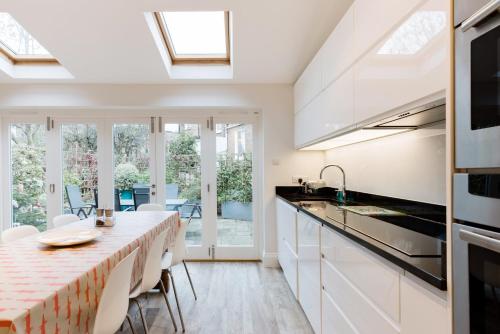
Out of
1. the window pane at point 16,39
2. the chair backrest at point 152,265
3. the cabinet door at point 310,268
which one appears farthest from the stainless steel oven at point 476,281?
the window pane at point 16,39

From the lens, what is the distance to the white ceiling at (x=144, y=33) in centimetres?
237

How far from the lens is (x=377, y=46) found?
1490 mm

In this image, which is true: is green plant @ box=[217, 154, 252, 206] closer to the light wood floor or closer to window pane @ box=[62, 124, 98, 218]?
the light wood floor

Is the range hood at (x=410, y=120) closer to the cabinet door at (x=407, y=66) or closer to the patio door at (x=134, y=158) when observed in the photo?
the cabinet door at (x=407, y=66)

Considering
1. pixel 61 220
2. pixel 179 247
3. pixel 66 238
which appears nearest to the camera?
pixel 66 238

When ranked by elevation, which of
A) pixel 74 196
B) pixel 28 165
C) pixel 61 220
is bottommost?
pixel 61 220

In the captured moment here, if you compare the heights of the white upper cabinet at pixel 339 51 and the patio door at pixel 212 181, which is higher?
the white upper cabinet at pixel 339 51

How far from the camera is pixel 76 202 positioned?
397 cm

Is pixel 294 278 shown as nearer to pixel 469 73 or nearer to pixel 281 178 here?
pixel 281 178

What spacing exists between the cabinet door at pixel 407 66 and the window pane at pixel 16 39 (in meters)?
3.40

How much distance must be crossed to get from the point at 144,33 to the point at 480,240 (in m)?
2.95

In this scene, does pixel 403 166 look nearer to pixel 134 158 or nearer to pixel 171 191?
pixel 171 191

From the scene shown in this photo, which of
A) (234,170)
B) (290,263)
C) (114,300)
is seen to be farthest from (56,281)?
(234,170)

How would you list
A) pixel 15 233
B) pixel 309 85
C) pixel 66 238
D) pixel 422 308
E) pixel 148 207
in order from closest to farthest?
1. pixel 422 308
2. pixel 66 238
3. pixel 15 233
4. pixel 309 85
5. pixel 148 207
